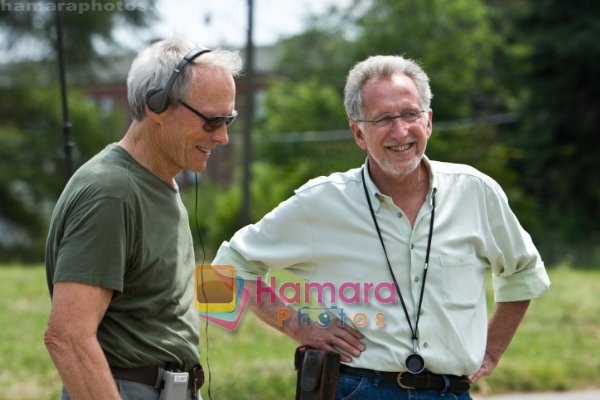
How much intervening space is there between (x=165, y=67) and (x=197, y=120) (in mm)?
189

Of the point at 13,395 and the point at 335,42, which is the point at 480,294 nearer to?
the point at 13,395

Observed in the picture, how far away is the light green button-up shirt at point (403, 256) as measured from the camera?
11.8ft

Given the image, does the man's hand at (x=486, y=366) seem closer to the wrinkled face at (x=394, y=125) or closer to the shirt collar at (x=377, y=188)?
the shirt collar at (x=377, y=188)

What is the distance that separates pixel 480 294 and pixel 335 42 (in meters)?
45.9

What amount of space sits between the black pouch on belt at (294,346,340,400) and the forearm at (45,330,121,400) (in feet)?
3.41

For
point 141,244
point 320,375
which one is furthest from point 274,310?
point 141,244

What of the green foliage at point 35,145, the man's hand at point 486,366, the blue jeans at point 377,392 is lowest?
the green foliage at point 35,145

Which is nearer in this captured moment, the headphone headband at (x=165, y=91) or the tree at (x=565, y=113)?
the headphone headband at (x=165, y=91)

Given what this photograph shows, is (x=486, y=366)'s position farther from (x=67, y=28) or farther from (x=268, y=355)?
(x=67, y=28)

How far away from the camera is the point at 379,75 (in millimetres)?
3723

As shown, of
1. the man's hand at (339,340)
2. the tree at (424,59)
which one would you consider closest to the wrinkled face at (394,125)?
the man's hand at (339,340)

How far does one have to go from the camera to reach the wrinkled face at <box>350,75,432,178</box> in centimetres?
365

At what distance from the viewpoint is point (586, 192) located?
3584 centimetres

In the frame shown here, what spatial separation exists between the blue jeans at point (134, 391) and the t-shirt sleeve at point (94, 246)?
14.2 inches
